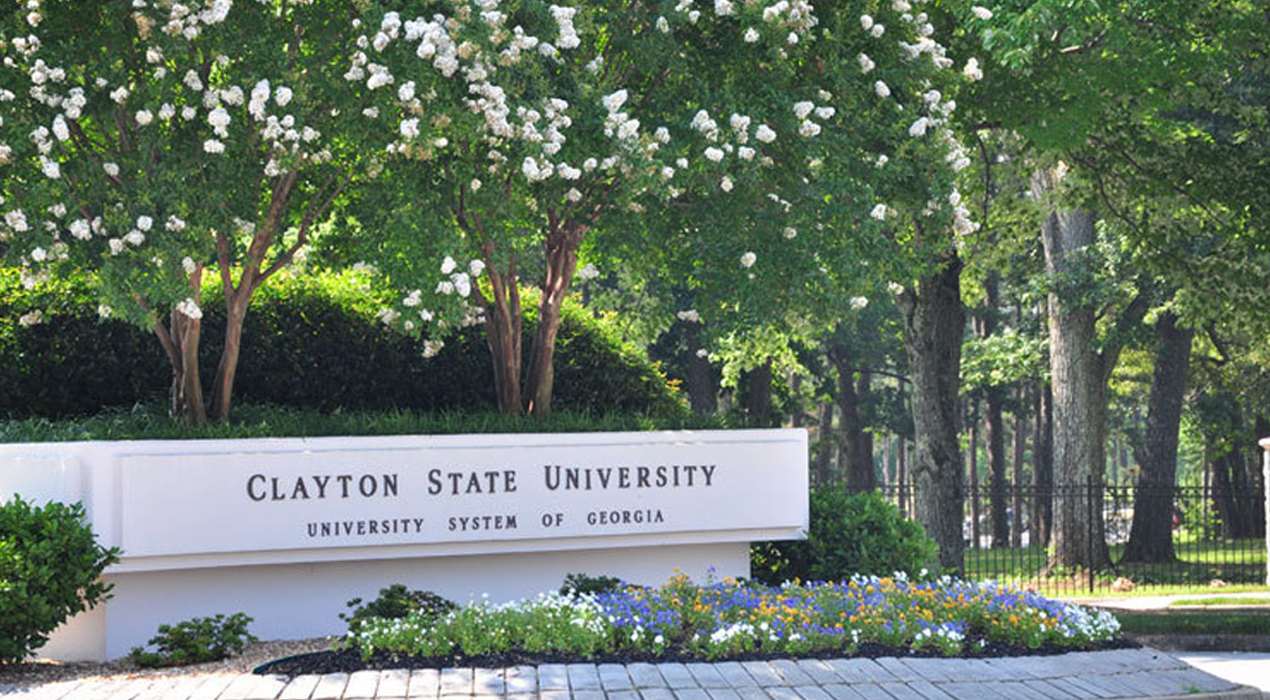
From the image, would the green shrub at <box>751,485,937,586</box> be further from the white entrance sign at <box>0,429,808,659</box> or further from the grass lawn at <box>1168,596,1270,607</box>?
the grass lawn at <box>1168,596,1270,607</box>

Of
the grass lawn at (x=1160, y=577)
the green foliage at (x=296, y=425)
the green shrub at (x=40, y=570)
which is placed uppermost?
the green foliage at (x=296, y=425)

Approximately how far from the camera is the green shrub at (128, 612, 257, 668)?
9.77 m

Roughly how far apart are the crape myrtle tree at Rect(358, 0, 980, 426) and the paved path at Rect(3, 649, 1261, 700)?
3.63 meters

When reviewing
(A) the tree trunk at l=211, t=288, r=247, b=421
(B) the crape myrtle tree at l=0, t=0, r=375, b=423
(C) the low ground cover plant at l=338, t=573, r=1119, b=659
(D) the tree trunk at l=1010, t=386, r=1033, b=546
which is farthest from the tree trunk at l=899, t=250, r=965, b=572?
(D) the tree trunk at l=1010, t=386, r=1033, b=546

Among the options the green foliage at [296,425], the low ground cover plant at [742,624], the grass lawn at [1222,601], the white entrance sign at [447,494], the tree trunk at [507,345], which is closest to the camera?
the low ground cover plant at [742,624]

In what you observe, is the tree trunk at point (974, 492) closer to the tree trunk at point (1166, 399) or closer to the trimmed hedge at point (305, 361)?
the tree trunk at point (1166, 399)

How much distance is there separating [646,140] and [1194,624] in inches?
306

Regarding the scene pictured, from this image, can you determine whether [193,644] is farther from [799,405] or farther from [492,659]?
[799,405]

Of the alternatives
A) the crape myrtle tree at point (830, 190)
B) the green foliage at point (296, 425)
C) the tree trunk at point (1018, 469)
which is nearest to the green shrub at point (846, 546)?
the green foliage at point (296, 425)

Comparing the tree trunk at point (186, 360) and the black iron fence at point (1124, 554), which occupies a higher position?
the tree trunk at point (186, 360)

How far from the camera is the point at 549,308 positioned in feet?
45.9

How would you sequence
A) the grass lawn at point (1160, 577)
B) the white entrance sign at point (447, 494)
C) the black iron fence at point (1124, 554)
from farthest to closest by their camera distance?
the black iron fence at point (1124, 554) → the grass lawn at point (1160, 577) → the white entrance sign at point (447, 494)

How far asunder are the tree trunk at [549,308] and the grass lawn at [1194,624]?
20.0 ft

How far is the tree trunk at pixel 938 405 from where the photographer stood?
688 inches
